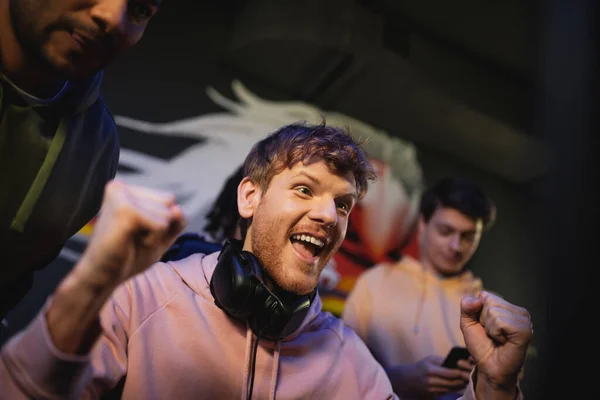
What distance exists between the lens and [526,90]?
9.45ft

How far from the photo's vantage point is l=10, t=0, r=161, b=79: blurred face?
0.85 m

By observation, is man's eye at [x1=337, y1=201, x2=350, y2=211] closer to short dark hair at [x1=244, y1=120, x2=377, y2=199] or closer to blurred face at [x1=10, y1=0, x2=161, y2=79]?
short dark hair at [x1=244, y1=120, x2=377, y2=199]

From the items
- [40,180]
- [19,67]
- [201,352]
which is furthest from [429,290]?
[19,67]

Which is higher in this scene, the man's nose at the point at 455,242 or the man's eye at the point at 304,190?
the man's nose at the point at 455,242

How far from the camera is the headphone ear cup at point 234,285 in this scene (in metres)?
0.95

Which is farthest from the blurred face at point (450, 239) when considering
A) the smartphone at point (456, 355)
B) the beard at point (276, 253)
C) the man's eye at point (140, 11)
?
the man's eye at point (140, 11)

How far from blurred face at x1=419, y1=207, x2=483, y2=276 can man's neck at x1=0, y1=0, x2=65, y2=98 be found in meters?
1.50

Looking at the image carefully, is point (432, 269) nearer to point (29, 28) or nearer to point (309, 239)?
point (309, 239)

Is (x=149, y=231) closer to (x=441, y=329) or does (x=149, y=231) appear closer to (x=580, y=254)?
(x=580, y=254)

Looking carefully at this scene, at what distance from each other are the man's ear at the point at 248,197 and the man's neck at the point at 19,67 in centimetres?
41

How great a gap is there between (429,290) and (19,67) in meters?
1.63

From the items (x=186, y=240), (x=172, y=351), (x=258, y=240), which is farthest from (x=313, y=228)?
(x=186, y=240)

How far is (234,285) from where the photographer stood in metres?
0.95

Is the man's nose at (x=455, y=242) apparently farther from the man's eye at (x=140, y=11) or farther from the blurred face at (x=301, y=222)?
the man's eye at (x=140, y=11)
